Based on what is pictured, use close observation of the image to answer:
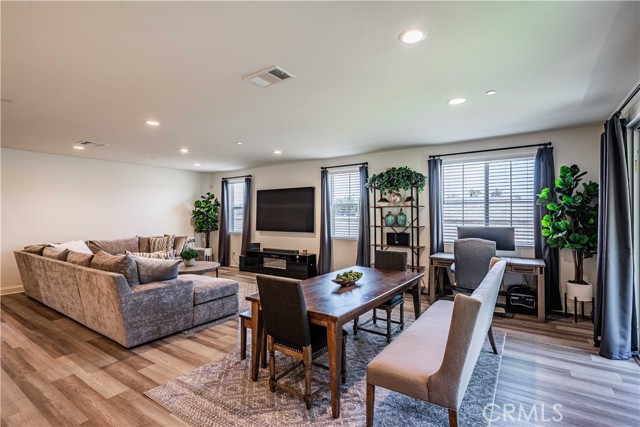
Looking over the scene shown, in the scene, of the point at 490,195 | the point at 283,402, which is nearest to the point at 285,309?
the point at 283,402

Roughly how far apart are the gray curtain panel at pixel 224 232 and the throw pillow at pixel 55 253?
12.8 ft

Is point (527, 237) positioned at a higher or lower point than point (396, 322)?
higher

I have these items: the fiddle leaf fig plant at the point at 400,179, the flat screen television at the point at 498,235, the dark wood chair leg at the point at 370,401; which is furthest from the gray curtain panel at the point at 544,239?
the dark wood chair leg at the point at 370,401

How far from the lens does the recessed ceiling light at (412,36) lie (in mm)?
1964

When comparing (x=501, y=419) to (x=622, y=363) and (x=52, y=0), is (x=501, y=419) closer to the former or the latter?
(x=622, y=363)

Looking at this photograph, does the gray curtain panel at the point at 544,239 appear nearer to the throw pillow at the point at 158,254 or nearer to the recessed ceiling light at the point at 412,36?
the recessed ceiling light at the point at 412,36

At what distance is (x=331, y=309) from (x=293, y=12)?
6.27ft

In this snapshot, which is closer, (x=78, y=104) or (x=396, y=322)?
(x=78, y=104)

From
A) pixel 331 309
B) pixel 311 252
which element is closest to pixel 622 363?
pixel 331 309

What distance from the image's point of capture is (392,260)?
3.89m

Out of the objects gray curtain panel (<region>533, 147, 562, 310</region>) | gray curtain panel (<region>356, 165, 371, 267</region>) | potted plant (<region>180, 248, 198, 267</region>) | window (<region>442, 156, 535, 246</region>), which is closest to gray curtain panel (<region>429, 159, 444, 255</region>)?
window (<region>442, 156, 535, 246</region>)

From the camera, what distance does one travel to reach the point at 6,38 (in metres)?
2.03

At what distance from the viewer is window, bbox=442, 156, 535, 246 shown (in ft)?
14.9

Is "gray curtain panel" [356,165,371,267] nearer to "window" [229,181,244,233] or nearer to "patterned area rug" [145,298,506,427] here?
"patterned area rug" [145,298,506,427]
